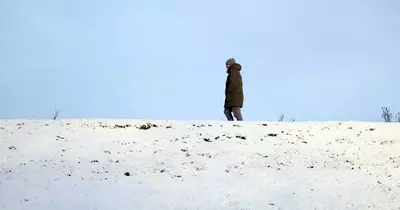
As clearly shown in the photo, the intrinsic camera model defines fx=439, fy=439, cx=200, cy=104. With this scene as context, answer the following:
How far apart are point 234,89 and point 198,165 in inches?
214

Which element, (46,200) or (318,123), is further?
(318,123)

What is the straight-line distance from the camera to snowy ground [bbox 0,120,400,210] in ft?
24.1

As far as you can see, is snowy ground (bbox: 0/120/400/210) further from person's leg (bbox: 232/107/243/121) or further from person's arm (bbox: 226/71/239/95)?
person's arm (bbox: 226/71/239/95)

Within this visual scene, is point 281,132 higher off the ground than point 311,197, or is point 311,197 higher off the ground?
point 281,132

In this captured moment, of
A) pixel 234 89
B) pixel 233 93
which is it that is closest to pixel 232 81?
pixel 234 89

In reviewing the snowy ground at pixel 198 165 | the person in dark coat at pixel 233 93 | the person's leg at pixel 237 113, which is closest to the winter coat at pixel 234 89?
the person in dark coat at pixel 233 93

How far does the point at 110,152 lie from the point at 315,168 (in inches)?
176

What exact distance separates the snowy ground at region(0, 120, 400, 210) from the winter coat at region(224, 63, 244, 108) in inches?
57.6

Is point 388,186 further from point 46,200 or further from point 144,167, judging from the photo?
point 46,200

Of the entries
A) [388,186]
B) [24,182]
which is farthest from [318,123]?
[24,182]

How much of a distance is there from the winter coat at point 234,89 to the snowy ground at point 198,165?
146 centimetres

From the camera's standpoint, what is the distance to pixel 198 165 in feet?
29.9

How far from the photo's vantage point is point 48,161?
9.41m

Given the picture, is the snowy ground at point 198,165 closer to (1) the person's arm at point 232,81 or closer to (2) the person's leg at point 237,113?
(2) the person's leg at point 237,113
